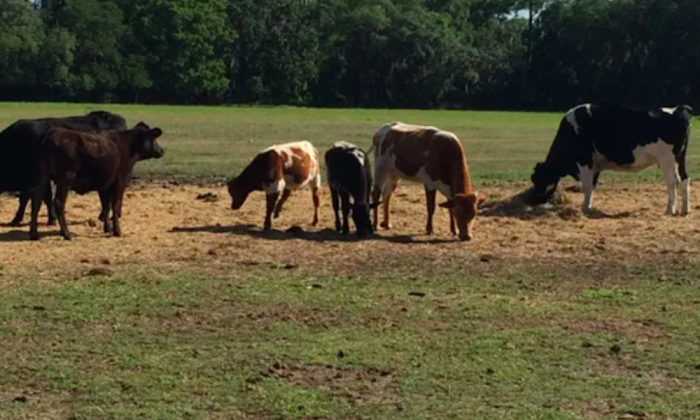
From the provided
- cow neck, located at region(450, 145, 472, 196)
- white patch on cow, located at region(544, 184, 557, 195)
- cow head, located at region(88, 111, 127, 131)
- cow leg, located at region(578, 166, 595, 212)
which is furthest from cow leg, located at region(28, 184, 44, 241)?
cow leg, located at region(578, 166, 595, 212)

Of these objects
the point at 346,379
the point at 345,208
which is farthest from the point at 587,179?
the point at 346,379

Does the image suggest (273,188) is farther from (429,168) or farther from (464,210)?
(464,210)

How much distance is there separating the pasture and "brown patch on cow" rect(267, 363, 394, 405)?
2 cm

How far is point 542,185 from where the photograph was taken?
1825 centimetres

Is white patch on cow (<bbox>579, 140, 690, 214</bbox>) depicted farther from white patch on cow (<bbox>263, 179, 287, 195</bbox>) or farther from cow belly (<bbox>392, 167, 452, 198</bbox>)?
white patch on cow (<bbox>263, 179, 287, 195</bbox>)

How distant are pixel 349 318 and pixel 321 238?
16.7 feet

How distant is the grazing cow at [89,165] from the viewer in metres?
14.2

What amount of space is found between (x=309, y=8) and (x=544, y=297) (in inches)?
3459

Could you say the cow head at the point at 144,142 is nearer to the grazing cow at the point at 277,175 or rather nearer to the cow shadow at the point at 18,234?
the grazing cow at the point at 277,175

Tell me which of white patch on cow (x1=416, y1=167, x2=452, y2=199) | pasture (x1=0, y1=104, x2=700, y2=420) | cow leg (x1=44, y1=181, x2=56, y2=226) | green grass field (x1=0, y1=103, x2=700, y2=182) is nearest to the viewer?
pasture (x1=0, y1=104, x2=700, y2=420)

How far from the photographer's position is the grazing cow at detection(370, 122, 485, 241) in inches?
579

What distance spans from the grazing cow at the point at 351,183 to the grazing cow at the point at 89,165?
2801 mm

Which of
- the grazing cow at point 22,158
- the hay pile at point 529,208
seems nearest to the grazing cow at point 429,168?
the hay pile at point 529,208

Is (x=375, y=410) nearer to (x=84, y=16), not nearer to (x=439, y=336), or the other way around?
(x=439, y=336)
